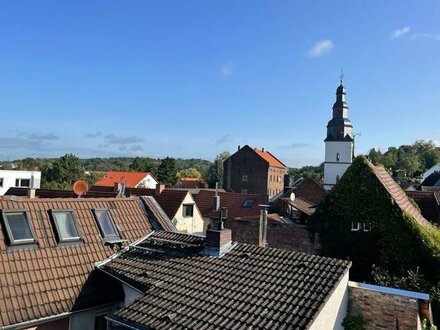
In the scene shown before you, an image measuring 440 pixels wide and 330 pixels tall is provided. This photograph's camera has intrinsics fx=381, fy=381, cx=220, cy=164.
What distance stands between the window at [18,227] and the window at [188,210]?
59.7ft

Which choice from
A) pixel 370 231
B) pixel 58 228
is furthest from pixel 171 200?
pixel 58 228

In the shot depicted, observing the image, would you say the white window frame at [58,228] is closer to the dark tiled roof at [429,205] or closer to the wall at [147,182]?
the dark tiled roof at [429,205]

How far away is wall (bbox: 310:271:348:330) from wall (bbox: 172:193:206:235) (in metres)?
19.2

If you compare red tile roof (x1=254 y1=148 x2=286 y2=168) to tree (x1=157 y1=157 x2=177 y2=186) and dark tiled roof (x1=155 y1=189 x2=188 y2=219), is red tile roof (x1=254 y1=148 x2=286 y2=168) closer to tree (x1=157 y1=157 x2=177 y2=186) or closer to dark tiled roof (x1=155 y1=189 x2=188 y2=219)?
tree (x1=157 y1=157 x2=177 y2=186)

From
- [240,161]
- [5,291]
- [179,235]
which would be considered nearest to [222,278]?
[179,235]

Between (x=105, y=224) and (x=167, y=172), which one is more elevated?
(x=167, y=172)

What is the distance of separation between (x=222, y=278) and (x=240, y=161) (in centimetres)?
5838

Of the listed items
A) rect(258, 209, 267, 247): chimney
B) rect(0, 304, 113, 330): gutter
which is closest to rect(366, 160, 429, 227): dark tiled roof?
rect(258, 209, 267, 247): chimney

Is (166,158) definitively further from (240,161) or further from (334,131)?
(334,131)

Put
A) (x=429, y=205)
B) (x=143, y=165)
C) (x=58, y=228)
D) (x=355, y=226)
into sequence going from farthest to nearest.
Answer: (x=143, y=165) < (x=429, y=205) < (x=355, y=226) < (x=58, y=228)

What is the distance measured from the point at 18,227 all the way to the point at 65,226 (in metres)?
1.32

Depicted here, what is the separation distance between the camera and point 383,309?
8.79 metres

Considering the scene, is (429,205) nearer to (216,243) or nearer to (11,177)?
(216,243)

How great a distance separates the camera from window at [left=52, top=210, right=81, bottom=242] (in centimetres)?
1086
